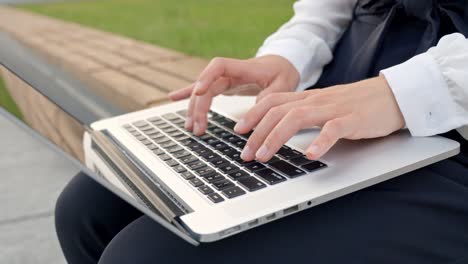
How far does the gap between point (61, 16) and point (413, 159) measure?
477 cm

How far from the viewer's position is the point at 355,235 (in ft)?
1.94

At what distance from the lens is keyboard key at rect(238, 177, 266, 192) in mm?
602

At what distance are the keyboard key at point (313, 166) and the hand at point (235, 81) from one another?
20 cm

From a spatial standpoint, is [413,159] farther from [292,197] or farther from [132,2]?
[132,2]

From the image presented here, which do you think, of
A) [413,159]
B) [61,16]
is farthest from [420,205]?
[61,16]

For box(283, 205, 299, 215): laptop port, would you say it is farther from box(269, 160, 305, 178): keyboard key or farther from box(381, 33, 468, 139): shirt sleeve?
box(381, 33, 468, 139): shirt sleeve

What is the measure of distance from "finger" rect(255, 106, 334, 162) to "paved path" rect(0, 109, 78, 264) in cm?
76

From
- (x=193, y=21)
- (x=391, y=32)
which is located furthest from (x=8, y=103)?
(x=193, y=21)

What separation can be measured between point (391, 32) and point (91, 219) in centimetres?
49

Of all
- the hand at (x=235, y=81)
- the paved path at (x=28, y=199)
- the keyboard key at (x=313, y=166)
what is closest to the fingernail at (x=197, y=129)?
the hand at (x=235, y=81)

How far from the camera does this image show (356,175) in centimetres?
60

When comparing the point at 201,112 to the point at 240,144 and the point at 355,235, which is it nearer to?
the point at 240,144

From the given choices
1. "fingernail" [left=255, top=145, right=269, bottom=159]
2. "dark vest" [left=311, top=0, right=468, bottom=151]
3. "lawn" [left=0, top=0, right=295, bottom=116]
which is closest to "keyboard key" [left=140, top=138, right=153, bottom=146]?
"fingernail" [left=255, top=145, right=269, bottom=159]

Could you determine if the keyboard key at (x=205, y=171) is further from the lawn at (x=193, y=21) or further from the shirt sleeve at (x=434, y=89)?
the lawn at (x=193, y=21)
